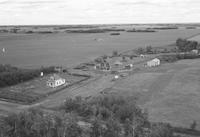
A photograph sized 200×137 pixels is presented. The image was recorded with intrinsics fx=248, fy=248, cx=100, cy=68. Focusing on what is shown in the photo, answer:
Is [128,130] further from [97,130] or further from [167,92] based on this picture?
[167,92]

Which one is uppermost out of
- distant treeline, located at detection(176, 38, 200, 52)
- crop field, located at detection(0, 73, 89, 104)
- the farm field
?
distant treeline, located at detection(176, 38, 200, 52)

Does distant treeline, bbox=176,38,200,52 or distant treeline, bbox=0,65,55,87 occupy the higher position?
distant treeline, bbox=176,38,200,52

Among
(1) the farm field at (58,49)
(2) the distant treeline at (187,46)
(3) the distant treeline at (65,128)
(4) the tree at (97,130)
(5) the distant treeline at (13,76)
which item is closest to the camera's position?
(3) the distant treeline at (65,128)

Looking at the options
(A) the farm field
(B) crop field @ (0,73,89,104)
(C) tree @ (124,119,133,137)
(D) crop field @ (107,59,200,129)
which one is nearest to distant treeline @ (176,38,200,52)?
(A) the farm field

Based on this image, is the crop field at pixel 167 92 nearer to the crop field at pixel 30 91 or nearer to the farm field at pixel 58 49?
the crop field at pixel 30 91

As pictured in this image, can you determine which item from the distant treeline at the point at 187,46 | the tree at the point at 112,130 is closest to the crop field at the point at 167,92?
the tree at the point at 112,130

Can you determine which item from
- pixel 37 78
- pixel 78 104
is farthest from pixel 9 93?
pixel 78 104

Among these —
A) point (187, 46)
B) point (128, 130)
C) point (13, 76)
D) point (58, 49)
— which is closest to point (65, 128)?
point (128, 130)

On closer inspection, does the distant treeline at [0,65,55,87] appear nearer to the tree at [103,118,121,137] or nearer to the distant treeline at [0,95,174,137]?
the distant treeline at [0,95,174,137]

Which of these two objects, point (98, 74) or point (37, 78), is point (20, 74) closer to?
point (37, 78)
